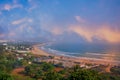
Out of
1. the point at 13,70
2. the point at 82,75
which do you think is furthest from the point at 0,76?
the point at 13,70

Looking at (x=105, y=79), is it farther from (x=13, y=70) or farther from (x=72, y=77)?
(x=13, y=70)

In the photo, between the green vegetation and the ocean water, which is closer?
the green vegetation

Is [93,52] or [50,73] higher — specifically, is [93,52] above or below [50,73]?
above

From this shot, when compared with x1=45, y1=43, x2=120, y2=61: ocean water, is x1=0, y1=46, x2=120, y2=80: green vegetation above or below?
below

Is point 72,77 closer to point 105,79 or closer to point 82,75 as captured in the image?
point 82,75

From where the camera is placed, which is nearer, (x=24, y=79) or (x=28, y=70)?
(x=24, y=79)

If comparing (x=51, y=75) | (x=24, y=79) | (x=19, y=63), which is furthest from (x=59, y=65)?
(x=51, y=75)

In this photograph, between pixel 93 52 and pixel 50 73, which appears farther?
pixel 93 52

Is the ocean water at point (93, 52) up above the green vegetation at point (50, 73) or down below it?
above

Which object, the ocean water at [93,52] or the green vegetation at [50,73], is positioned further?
the ocean water at [93,52]

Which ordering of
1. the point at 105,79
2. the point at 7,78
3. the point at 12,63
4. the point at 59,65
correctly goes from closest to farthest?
the point at 7,78, the point at 105,79, the point at 12,63, the point at 59,65

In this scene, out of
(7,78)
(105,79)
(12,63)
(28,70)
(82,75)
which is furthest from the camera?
(12,63)
